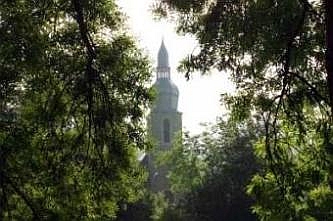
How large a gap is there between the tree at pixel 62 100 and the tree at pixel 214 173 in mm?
26451

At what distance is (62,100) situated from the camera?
10.9 metres

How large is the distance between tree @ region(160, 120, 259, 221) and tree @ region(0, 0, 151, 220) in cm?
2645

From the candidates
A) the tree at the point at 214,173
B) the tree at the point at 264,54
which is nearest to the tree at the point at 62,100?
the tree at the point at 264,54

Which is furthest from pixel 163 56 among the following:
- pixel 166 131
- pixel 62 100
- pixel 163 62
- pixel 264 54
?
pixel 264 54

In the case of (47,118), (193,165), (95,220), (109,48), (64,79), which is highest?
(193,165)

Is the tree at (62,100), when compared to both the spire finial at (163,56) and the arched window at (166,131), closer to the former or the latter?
the arched window at (166,131)

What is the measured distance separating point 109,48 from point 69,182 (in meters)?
2.50

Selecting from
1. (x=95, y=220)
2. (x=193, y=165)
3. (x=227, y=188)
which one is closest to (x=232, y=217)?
(x=227, y=188)

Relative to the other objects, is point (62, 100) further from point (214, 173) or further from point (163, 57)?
point (163, 57)

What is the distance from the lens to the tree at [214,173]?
4038 cm

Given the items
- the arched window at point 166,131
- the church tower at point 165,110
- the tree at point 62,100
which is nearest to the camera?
the tree at point 62,100

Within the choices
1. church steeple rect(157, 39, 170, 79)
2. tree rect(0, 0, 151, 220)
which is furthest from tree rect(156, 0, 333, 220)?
church steeple rect(157, 39, 170, 79)

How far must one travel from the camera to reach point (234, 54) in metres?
10.1

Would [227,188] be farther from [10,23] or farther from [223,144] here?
[10,23]
